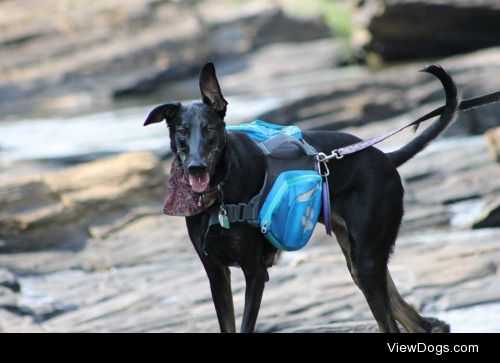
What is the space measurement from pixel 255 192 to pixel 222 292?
0.54 metres

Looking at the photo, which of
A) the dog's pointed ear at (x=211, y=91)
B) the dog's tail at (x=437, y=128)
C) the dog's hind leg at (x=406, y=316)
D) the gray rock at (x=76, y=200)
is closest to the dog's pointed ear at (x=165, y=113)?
the dog's pointed ear at (x=211, y=91)

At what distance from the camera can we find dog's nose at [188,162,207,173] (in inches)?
194

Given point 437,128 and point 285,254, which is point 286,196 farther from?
point 285,254

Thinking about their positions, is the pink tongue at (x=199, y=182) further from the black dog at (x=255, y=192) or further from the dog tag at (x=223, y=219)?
the dog tag at (x=223, y=219)

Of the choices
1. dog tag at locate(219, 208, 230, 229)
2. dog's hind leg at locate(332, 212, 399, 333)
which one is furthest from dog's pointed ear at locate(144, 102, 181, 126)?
dog's hind leg at locate(332, 212, 399, 333)

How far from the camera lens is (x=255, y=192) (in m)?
5.44

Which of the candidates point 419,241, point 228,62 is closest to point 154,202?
point 419,241

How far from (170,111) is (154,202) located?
18.9 feet

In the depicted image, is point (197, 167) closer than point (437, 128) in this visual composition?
Yes

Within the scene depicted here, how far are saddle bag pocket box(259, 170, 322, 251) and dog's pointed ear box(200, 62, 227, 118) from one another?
0.55 metres

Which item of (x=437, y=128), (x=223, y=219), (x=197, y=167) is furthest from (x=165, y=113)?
(x=437, y=128)

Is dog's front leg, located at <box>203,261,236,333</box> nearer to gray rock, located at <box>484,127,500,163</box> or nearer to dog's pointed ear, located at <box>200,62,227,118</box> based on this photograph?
dog's pointed ear, located at <box>200,62,227,118</box>

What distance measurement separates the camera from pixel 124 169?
36.4 feet

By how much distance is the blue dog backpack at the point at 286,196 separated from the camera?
534 centimetres
